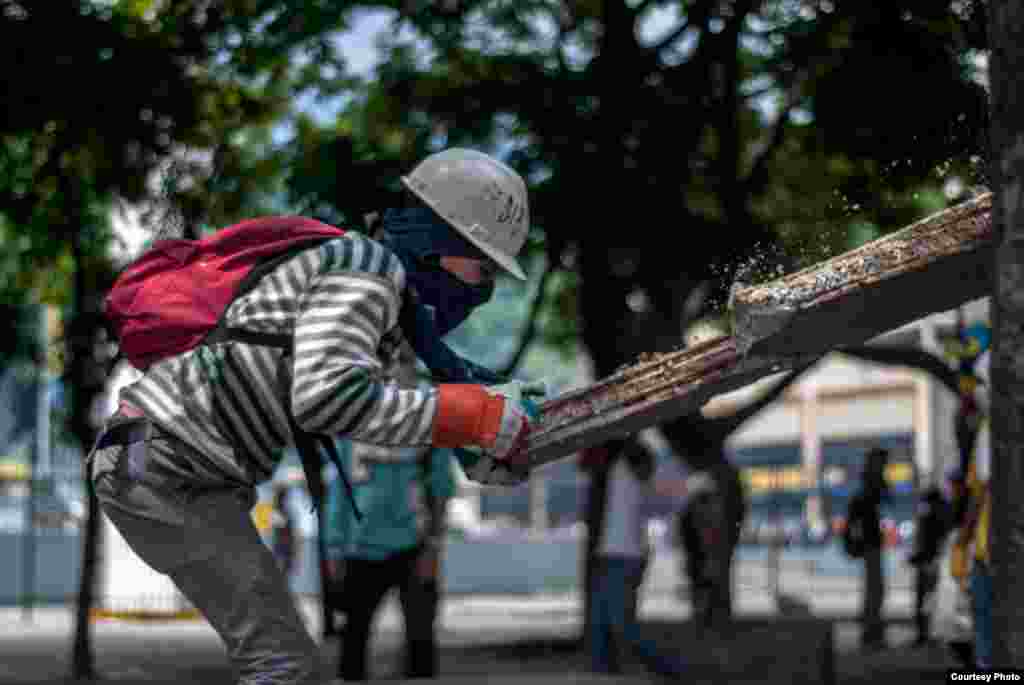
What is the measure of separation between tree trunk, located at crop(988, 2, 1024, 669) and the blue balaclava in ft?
3.56

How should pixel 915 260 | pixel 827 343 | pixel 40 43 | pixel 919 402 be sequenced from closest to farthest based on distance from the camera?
pixel 915 260
pixel 827 343
pixel 40 43
pixel 919 402

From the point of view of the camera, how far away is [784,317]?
4137 mm

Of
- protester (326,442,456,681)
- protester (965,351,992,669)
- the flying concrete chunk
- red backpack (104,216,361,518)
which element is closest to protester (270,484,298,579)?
protester (326,442,456,681)

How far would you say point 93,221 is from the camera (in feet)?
44.3

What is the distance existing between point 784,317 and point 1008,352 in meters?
0.73

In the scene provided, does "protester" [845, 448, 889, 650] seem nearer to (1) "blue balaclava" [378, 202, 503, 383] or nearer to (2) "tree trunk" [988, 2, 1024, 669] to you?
(1) "blue balaclava" [378, 202, 503, 383]

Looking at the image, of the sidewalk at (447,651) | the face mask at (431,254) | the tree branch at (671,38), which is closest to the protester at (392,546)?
the sidewalk at (447,651)

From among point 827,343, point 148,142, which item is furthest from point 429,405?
point 148,142

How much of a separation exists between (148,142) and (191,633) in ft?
27.5

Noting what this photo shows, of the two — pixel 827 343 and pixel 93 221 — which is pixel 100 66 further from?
pixel 827 343

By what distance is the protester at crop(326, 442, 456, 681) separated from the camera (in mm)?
10203

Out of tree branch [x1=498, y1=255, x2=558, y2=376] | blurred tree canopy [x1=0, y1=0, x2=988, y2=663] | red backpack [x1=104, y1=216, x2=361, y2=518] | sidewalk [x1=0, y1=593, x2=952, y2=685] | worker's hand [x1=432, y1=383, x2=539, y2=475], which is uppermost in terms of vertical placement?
blurred tree canopy [x1=0, y1=0, x2=988, y2=663]

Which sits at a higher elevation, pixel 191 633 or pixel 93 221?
pixel 93 221

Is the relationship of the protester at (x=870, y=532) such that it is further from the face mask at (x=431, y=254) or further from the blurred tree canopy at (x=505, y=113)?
the face mask at (x=431, y=254)
